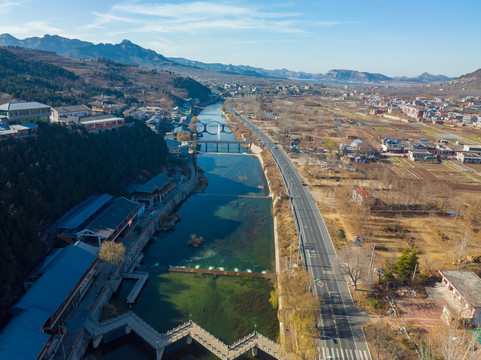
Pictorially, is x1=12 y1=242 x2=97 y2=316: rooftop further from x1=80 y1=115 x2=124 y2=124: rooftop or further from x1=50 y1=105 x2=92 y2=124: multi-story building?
x1=50 y1=105 x2=92 y2=124: multi-story building

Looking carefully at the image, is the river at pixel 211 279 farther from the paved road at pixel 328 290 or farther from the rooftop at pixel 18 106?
the rooftop at pixel 18 106

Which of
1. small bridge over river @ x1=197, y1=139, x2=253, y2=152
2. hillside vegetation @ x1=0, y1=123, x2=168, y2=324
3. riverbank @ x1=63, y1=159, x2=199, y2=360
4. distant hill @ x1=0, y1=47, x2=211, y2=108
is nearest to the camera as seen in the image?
riverbank @ x1=63, y1=159, x2=199, y2=360

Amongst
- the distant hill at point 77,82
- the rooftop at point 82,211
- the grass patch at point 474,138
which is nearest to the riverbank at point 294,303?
the rooftop at point 82,211

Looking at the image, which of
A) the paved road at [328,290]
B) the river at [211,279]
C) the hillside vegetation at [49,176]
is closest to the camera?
the paved road at [328,290]

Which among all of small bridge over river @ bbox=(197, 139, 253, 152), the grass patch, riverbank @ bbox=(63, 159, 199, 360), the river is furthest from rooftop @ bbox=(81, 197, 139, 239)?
the grass patch

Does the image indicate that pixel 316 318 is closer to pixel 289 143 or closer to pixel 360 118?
pixel 289 143

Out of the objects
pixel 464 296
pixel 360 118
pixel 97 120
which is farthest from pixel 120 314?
pixel 360 118
